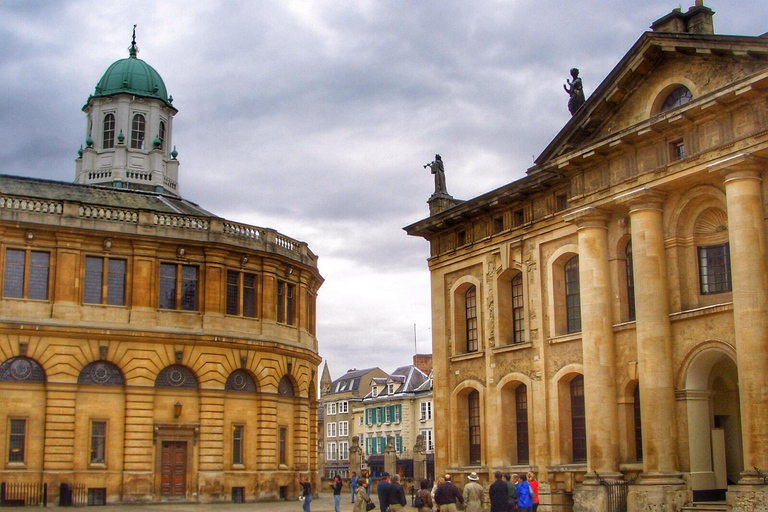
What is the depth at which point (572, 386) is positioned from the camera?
3142cm

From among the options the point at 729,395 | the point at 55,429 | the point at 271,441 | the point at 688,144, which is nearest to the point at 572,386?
the point at 729,395

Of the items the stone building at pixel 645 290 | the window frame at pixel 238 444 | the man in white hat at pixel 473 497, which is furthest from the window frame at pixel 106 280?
the man in white hat at pixel 473 497

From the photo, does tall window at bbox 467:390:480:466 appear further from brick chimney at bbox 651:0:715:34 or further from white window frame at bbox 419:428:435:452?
white window frame at bbox 419:428:435:452

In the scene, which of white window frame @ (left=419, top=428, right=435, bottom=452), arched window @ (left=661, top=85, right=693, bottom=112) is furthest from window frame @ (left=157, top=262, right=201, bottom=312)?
white window frame @ (left=419, top=428, right=435, bottom=452)

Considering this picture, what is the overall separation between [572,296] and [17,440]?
22.4 meters

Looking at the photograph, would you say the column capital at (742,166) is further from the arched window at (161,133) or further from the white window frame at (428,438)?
the white window frame at (428,438)

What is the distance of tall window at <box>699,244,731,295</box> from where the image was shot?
86.0 feet

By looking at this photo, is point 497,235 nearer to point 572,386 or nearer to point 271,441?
point 572,386

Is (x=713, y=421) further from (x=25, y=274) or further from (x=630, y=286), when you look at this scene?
(x=25, y=274)

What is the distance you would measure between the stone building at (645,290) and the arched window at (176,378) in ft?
45.1

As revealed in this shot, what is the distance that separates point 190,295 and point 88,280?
4.46 metres

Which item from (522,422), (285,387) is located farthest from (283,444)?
(522,422)

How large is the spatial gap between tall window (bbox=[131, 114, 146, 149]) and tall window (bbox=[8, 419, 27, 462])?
62.1ft

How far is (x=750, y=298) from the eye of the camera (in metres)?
24.0
